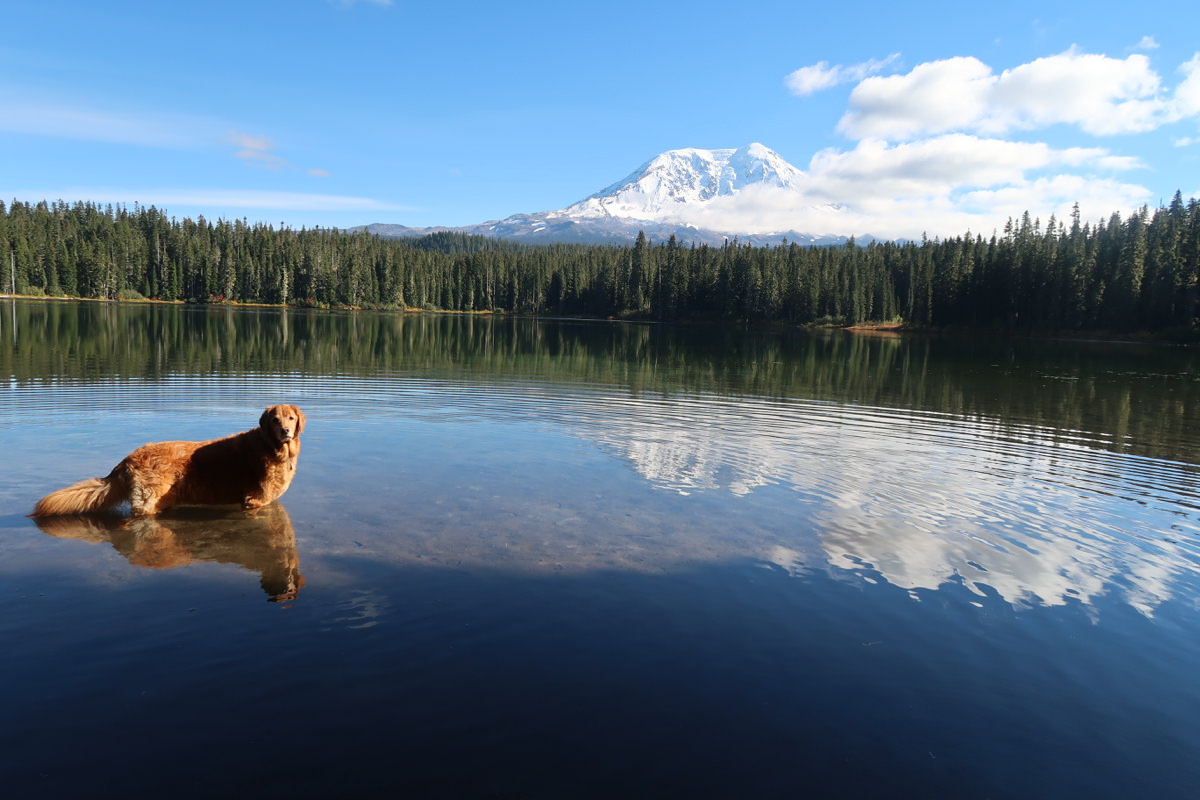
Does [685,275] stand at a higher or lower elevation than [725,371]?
higher

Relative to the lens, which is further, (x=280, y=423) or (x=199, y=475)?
(x=199, y=475)

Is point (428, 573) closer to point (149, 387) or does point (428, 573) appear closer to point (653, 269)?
point (149, 387)

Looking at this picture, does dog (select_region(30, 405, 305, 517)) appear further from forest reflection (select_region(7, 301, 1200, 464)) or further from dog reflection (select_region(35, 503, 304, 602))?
forest reflection (select_region(7, 301, 1200, 464))

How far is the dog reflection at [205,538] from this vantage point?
9.18 meters

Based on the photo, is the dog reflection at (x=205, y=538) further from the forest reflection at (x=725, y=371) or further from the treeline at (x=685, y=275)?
the treeline at (x=685, y=275)

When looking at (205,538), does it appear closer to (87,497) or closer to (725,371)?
(87,497)

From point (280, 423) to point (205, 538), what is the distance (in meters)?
2.02

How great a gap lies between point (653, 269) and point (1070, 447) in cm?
16313

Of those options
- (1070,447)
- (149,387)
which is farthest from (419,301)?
(1070,447)

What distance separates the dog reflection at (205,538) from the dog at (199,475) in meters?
0.21

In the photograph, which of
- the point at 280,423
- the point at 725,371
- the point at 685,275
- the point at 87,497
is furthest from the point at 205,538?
the point at 685,275

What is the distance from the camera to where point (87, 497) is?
10891 millimetres

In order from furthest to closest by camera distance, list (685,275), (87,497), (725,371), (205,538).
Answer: (685,275) → (725,371) → (87,497) → (205,538)

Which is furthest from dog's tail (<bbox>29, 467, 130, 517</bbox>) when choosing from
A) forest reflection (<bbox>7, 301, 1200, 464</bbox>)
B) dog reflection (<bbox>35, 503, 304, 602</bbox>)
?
forest reflection (<bbox>7, 301, 1200, 464</bbox>)
